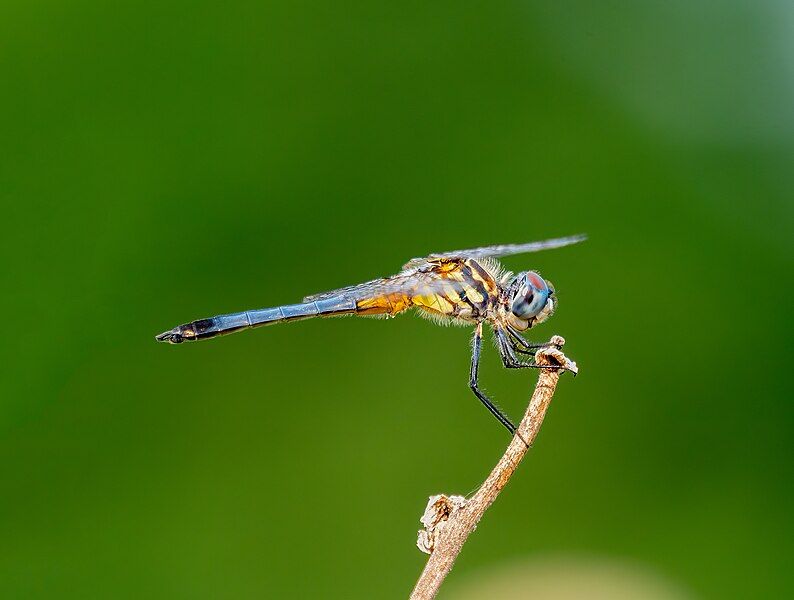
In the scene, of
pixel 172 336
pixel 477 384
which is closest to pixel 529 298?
pixel 477 384

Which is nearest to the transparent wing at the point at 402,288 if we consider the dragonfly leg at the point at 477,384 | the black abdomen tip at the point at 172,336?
the dragonfly leg at the point at 477,384

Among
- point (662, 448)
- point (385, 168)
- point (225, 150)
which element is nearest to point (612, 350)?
point (662, 448)

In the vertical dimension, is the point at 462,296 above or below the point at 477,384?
above

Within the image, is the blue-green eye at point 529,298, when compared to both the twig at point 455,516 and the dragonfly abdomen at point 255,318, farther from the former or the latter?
the twig at point 455,516

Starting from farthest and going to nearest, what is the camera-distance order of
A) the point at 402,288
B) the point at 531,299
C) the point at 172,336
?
the point at 402,288, the point at 531,299, the point at 172,336

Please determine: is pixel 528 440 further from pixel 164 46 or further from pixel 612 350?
pixel 164 46

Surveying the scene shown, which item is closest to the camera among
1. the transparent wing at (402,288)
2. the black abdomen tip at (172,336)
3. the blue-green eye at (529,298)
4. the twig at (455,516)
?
the twig at (455,516)

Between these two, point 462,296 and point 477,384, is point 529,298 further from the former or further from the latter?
point 477,384
